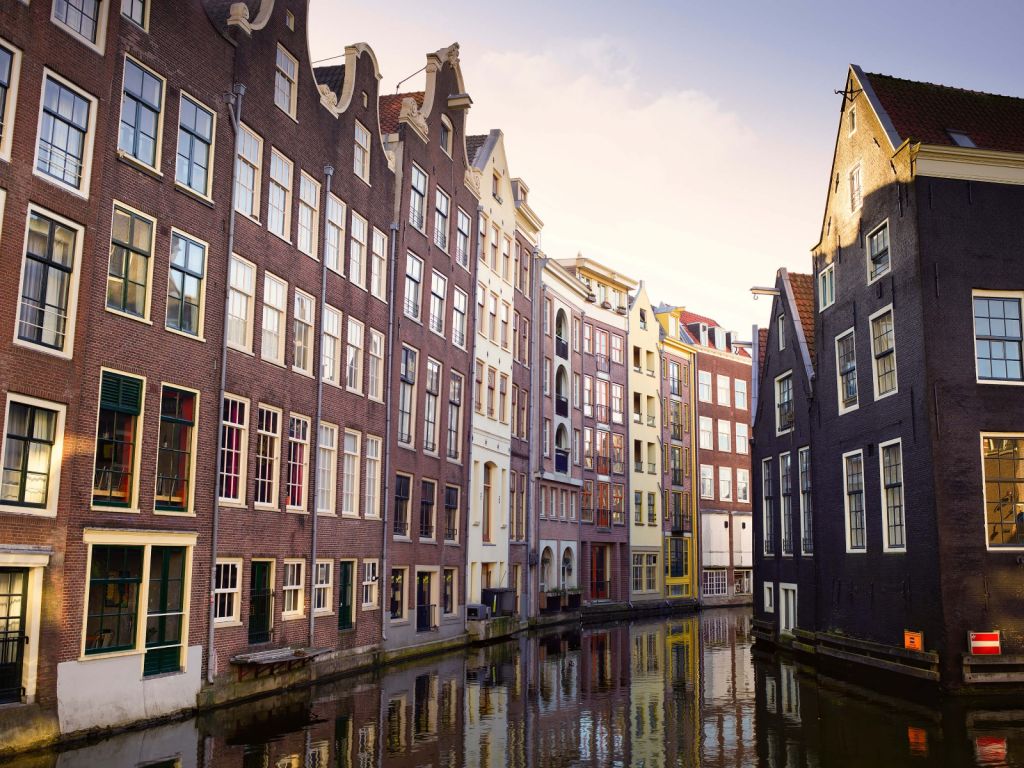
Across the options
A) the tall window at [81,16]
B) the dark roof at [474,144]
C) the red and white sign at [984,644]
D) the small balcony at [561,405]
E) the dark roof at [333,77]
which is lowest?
the red and white sign at [984,644]

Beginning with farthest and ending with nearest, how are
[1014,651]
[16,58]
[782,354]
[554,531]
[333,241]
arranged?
[554,531] < [782,354] < [333,241] < [1014,651] < [16,58]

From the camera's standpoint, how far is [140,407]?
18625 millimetres

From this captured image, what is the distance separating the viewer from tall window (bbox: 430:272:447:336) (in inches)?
1332

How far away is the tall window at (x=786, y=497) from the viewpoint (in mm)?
33562

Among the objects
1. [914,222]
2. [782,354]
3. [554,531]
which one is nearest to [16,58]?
[914,222]

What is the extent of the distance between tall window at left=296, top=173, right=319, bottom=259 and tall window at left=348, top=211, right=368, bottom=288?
74.6 inches

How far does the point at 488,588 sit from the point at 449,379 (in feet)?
Result: 30.0

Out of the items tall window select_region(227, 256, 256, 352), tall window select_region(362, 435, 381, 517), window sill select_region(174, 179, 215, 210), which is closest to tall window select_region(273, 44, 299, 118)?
window sill select_region(174, 179, 215, 210)

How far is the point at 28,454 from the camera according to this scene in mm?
15977

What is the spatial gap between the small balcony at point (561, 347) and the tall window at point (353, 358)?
24.7 m

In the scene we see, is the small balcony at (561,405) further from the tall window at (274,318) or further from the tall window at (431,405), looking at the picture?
the tall window at (274,318)

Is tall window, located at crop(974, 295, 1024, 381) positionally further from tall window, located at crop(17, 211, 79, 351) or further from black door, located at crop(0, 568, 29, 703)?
black door, located at crop(0, 568, 29, 703)

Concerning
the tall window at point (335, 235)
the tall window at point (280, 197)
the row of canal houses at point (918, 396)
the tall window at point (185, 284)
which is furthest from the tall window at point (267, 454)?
the row of canal houses at point (918, 396)

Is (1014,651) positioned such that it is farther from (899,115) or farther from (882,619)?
(899,115)
